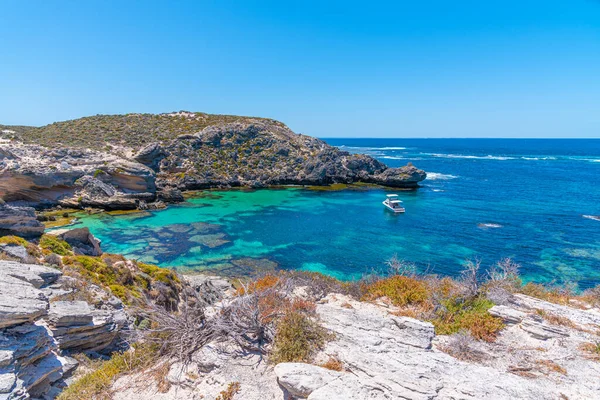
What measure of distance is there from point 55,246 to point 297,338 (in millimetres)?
16704

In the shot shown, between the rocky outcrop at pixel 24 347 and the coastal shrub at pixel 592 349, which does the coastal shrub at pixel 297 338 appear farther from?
the coastal shrub at pixel 592 349

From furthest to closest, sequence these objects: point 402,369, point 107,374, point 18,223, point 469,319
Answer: point 18,223 → point 469,319 → point 107,374 → point 402,369

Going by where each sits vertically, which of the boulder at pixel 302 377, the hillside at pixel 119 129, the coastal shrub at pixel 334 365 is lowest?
the coastal shrub at pixel 334 365

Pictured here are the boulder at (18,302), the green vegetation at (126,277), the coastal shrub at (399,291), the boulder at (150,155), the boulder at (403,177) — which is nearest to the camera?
the boulder at (18,302)

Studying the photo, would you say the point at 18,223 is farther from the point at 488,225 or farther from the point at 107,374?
the point at 488,225

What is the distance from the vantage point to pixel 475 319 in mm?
8766

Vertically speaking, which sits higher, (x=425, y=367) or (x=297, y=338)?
(x=297, y=338)

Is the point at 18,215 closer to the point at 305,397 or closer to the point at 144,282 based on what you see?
the point at 144,282

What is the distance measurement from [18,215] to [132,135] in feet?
164

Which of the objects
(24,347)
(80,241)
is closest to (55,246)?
(80,241)

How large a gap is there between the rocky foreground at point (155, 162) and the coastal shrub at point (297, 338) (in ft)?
130

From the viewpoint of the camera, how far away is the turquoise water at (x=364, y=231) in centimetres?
2600

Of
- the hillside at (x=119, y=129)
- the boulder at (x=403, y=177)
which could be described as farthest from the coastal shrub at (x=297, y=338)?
the boulder at (x=403, y=177)

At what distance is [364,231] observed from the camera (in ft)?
115
